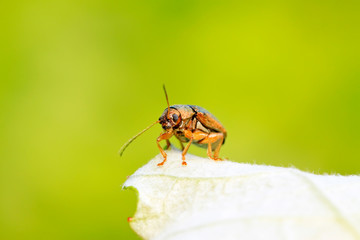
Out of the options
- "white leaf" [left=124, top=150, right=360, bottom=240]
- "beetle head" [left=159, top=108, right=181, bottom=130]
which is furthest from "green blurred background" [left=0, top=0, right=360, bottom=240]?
"white leaf" [left=124, top=150, right=360, bottom=240]

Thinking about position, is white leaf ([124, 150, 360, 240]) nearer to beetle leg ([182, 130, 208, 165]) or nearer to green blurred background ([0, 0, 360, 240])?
beetle leg ([182, 130, 208, 165])

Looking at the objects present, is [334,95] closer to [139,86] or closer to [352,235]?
[139,86]

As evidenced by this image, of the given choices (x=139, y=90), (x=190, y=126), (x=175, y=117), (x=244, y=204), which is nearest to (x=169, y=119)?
(x=175, y=117)

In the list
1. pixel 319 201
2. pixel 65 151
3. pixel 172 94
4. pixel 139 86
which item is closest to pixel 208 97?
pixel 172 94

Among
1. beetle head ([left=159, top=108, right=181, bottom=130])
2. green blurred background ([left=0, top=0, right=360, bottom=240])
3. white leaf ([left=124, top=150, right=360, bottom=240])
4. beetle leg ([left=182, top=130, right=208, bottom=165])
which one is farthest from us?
green blurred background ([left=0, top=0, right=360, bottom=240])

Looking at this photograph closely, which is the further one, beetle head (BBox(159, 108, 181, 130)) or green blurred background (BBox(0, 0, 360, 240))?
green blurred background (BBox(0, 0, 360, 240))

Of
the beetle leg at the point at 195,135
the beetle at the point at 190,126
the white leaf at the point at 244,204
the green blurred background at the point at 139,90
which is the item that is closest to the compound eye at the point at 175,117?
the beetle at the point at 190,126
